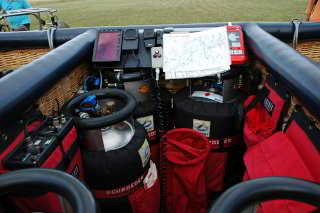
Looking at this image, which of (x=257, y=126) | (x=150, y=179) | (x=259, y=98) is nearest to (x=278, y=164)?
(x=257, y=126)

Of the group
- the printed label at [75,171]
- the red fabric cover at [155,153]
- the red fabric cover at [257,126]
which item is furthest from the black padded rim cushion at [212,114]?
the printed label at [75,171]

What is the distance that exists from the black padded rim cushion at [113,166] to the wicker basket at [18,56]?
1104mm

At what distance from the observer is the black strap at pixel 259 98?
133cm

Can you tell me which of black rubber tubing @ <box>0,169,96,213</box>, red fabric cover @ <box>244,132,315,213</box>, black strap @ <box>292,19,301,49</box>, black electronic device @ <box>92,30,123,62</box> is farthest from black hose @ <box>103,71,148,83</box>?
black rubber tubing @ <box>0,169,96,213</box>

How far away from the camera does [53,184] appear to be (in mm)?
525

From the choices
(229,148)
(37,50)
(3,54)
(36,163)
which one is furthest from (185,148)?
(3,54)

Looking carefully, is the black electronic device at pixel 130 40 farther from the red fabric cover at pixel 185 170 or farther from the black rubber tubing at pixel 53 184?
the black rubber tubing at pixel 53 184

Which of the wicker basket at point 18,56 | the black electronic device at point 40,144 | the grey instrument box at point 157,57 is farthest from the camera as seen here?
the wicker basket at point 18,56

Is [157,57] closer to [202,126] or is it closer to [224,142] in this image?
[202,126]

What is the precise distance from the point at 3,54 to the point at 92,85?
806mm

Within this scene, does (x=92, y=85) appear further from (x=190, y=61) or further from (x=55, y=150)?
(x=55, y=150)

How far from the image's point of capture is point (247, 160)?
1.11 m

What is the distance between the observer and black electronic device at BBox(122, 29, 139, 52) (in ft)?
5.33

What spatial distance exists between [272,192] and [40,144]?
71 centimetres
